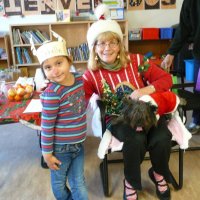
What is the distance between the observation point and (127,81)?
1.70 metres

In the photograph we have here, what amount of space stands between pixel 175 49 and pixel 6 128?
1932 millimetres

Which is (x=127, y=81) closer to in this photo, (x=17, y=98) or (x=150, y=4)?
(x=17, y=98)

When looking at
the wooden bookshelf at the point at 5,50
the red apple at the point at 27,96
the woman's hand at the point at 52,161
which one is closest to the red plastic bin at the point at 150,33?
the wooden bookshelf at the point at 5,50

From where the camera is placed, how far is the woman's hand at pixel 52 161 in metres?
1.22

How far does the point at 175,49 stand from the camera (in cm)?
243

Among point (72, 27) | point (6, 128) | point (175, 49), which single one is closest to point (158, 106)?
point (175, 49)

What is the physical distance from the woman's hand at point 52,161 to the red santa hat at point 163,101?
1.85ft

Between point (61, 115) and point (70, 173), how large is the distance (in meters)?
0.35

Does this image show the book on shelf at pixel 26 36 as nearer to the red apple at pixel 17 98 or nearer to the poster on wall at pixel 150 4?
the poster on wall at pixel 150 4

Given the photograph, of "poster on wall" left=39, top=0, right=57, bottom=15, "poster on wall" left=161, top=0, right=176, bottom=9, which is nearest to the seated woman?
"poster on wall" left=39, top=0, right=57, bottom=15

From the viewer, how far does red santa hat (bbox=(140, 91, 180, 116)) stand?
1.47 metres

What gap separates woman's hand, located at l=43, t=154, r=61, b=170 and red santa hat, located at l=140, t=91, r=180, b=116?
56cm

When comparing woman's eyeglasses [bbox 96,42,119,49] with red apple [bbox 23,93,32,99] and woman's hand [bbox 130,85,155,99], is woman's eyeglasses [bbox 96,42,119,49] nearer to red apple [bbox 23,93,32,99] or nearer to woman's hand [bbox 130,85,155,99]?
woman's hand [bbox 130,85,155,99]

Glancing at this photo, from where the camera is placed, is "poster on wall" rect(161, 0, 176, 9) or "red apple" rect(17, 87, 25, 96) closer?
"red apple" rect(17, 87, 25, 96)
